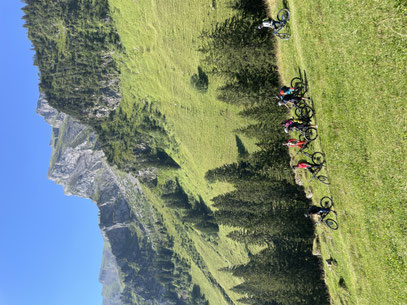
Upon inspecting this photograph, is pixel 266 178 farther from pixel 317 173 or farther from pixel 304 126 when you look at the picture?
pixel 304 126

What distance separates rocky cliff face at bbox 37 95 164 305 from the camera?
113438 mm

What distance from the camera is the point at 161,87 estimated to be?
65.8m

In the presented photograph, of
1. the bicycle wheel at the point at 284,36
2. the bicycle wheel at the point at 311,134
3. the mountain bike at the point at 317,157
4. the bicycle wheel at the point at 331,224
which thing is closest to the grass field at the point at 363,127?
the bicycle wheel at the point at 331,224

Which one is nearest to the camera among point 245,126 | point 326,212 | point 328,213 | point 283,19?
point 326,212

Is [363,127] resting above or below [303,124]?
below

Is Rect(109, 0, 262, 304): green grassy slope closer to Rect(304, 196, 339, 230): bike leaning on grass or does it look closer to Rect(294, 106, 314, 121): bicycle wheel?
Rect(294, 106, 314, 121): bicycle wheel

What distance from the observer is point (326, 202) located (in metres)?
26.6

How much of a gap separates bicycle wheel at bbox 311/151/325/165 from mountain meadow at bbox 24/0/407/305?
0.93 metres

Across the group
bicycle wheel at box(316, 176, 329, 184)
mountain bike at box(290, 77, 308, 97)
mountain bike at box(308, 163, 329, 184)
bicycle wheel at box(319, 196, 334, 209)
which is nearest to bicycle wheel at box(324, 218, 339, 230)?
bicycle wheel at box(319, 196, 334, 209)

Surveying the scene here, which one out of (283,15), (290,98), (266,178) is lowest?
(266,178)

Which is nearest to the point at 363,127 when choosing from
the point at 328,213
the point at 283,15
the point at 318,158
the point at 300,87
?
the point at 318,158

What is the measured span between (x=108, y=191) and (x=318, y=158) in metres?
122

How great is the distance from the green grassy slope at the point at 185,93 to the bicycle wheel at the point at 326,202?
19379 millimetres

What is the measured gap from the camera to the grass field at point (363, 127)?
55.1 feet
